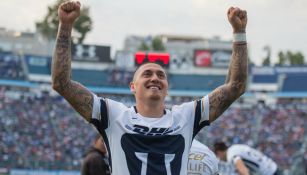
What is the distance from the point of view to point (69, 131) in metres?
39.5

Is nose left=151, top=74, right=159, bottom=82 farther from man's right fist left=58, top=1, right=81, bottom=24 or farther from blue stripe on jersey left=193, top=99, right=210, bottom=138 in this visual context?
man's right fist left=58, top=1, right=81, bottom=24

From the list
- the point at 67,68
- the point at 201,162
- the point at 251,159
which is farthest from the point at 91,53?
the point at 67,68

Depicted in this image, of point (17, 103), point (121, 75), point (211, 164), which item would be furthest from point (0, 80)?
point (211, 164)

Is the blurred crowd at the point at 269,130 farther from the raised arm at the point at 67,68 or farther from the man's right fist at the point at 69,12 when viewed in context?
the man's right fist at the point at 69,12

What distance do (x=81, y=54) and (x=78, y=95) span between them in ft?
173

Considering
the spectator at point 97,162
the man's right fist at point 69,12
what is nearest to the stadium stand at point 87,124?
the spectator at point 97,162

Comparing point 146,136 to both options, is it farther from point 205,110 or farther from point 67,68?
point 67,68

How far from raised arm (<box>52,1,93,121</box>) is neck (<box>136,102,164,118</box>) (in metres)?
0.33

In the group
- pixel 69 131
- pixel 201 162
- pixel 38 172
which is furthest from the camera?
pixel 69 131

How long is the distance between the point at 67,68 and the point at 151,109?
1.94ft

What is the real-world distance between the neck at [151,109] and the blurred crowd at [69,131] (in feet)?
87.8

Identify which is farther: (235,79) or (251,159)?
(251,159)

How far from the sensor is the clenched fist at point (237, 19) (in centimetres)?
406

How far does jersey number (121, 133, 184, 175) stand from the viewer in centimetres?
389
